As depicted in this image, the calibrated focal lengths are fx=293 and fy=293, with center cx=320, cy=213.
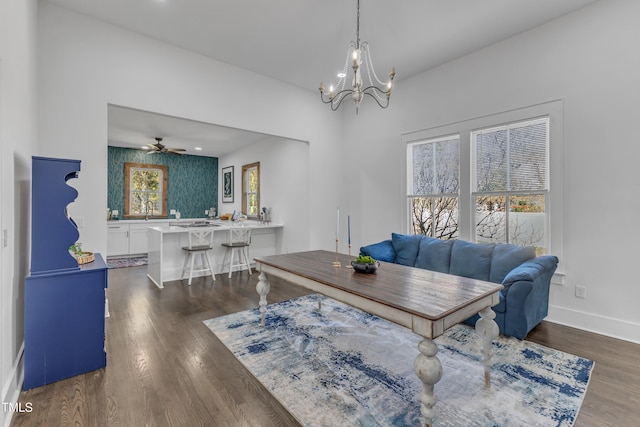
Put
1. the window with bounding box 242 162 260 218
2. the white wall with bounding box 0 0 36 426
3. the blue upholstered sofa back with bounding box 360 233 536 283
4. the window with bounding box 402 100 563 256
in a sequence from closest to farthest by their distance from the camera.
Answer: the white wall with bounding box 0 0 36 426, the blue upholstered sofa back with bounding box 360 233 536 283, the window with bounding box 402 100 563 256, the window with bounding box 242 162 260 218

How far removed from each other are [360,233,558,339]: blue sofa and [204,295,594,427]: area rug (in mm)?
301

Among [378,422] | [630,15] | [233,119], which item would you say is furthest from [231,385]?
[630,15]

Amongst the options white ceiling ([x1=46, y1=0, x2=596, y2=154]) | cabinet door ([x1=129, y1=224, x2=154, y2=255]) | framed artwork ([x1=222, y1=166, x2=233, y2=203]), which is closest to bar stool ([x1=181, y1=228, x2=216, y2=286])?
white ceiling ([x1=46, y1=0, x2=596, y2=154])

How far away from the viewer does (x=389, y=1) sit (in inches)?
116

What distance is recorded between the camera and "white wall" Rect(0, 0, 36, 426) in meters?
1.74

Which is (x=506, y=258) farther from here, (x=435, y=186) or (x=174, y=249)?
(x=174, y=249)

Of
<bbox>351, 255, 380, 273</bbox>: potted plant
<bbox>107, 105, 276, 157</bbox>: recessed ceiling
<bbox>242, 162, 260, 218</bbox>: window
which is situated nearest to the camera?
<bbox>351, 255, 380, 273</bbox>: potted plant

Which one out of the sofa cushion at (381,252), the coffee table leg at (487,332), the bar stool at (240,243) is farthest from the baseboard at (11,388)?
the bar stool at (240,243)

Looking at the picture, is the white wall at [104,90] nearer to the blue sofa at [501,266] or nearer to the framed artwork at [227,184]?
the blue sofa at [501,266]

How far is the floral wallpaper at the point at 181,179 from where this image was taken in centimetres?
781

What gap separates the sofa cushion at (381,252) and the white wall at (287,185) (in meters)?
1.70

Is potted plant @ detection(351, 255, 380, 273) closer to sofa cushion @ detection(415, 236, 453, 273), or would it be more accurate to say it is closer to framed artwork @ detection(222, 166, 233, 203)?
sofa cushion @ detection(415, 236, 453, 273)

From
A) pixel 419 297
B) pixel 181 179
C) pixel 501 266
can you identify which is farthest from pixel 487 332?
pixel 181 179

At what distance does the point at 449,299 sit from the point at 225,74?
4.19m
